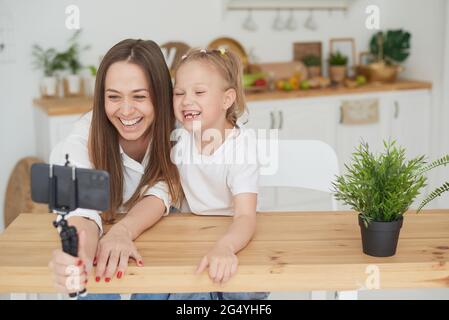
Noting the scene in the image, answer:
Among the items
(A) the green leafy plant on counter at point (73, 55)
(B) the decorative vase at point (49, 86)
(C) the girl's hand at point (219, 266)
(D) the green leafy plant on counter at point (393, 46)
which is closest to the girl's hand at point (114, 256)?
(C) the girl's hand at point (219, 266)

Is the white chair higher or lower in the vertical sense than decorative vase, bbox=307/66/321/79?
lower

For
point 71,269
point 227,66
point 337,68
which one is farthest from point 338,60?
point 71,269

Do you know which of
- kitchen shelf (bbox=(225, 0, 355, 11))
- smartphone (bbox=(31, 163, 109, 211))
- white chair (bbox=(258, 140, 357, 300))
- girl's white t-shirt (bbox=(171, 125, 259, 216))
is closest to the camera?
smartphone (bbox=(31, 163, 109, 211))

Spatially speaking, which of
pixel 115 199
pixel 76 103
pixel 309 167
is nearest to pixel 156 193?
pixel 115 199

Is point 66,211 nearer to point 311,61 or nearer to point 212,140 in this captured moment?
point 212,140

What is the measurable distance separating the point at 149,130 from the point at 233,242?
0.47 metres

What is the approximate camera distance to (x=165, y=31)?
380 cm

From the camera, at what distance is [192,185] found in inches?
61.6

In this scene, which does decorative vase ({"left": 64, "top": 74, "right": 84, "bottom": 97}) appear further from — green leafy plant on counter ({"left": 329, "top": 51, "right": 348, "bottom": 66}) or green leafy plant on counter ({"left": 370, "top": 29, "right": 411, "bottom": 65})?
green leafy plant on counter ({"left": 370, "top": 29, "right": 411, "bottom": 65})

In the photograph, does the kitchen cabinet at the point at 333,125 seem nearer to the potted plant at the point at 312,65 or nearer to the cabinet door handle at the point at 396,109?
the cabinet door handle at the point at 396,109

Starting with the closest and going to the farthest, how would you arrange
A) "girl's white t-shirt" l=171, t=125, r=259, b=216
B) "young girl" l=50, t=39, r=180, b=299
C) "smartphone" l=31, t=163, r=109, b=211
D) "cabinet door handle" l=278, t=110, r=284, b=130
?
"smartphone" l=31, t=163, r=109, b=211, "young girl" l=50, t=39, r=180, b=299, "girl's white t-shirt" l=171, t=125, r=259, b=216, "cabinet door handle" l=278, t=110, r=284, b=130

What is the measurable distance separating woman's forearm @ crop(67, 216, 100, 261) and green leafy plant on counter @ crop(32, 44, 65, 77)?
7.78 feet

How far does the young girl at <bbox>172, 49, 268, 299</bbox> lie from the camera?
4.79ft

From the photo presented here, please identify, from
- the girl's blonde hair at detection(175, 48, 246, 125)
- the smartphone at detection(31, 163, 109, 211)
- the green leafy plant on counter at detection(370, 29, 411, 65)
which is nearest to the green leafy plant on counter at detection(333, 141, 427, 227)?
the smartphone at detection(31, 163, 109, 211)
